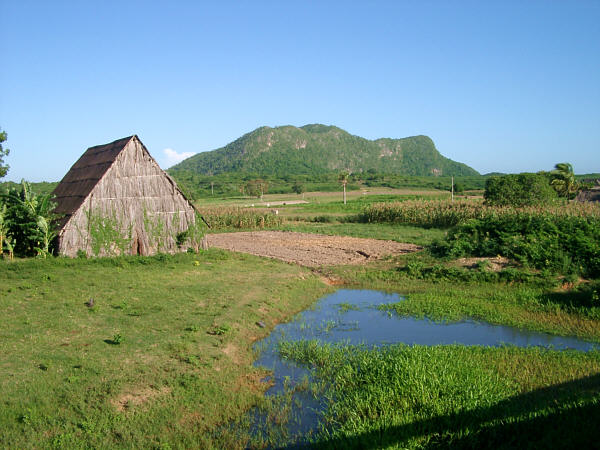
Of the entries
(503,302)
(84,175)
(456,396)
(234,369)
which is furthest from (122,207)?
(456,396)

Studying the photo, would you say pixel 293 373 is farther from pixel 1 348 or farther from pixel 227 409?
pixel 1 348

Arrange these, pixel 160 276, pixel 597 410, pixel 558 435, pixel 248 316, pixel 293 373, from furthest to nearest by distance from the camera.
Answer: pixel 160 276 → pixel 248 316 → pixel 293 373 → pixel 597 410 → pixel 558 435

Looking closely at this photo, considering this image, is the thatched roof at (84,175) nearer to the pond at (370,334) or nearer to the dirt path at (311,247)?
the dirt path at (311,247)

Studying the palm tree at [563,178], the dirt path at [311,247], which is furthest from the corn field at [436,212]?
the palm tree at [563,178]

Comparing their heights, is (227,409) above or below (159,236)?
below

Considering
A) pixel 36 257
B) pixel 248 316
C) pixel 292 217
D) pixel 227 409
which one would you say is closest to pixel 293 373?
pixel 227 409

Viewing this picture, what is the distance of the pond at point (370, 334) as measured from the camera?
29.0ft

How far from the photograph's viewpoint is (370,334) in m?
10.6

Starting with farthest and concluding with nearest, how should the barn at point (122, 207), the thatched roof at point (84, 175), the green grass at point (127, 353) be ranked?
the thatched roof at point (84, 175) → the barn at point (122, 207) → the green grass at point (127, 353)

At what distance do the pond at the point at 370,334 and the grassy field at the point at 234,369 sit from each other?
0.35 metres

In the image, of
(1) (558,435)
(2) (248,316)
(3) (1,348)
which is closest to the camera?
(1) (558,435)

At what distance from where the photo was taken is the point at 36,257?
49.4 ft

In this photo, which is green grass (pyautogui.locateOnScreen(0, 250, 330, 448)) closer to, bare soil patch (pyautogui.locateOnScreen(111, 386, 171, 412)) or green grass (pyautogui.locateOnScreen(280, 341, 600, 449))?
bare soil patch (pyautogui.locateOnScreen(111, 386, 171, 412))

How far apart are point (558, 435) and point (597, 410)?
82 cm
